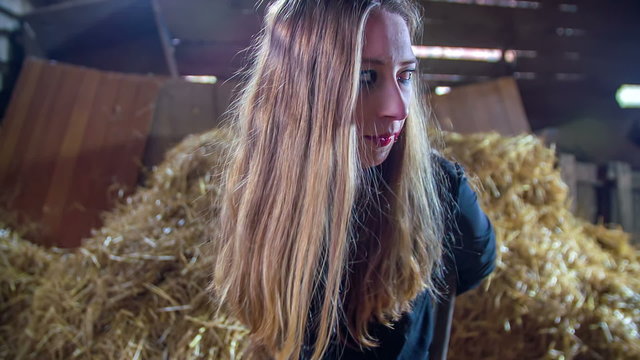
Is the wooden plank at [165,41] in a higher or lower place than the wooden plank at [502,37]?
lower

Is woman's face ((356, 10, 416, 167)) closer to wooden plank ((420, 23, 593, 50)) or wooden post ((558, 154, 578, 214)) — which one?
wooden post ((558, 154, 578, 214))

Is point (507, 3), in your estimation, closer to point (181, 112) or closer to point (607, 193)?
point (607, 193)

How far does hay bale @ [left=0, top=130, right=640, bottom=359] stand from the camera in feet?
5.12

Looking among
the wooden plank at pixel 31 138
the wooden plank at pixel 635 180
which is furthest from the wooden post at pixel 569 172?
the wooden plank at pixel 31 138

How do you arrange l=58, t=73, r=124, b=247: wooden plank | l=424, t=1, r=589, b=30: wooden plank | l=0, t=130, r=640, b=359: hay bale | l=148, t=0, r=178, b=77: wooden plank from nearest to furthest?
l=0, t=130, r=640, b=359: hay bale → l=58, t=73, r=124, b=247: wooden plank → l=148, t=0, r=178, b=77: wooden plank → l=424, t=1, r=589, b=30: wooden plank

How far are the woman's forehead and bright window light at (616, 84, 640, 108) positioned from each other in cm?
330

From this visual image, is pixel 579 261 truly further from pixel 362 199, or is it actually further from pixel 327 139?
pixel 327 139

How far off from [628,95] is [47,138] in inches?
151

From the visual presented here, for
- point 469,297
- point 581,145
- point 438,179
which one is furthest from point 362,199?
point 581,145

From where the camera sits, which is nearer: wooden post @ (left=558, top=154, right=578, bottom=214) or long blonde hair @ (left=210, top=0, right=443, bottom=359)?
long blonde hair @ (left=210, top=0, right=443, bottom=359)

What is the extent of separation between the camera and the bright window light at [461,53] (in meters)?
3.43

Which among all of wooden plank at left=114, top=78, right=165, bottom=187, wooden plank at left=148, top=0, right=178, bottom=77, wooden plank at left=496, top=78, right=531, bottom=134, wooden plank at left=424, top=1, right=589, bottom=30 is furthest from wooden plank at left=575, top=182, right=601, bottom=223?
wooden plank at left=148, top=0, right=178, bottom=77

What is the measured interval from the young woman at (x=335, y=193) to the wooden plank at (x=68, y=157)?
5.86 ft

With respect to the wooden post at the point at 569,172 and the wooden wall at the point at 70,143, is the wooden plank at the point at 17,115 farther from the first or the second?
the wooden post at the point at 569,172
